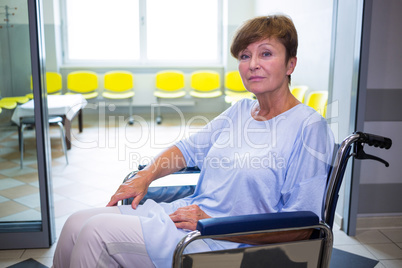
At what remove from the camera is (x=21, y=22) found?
2.32 meters

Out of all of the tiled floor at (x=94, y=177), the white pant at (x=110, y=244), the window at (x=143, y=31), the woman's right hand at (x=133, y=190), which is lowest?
the tiled floor at (x=94, y=177)

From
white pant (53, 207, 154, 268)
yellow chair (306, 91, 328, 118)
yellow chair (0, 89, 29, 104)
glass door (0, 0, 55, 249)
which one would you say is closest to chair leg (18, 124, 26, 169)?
glass door (0, 0, 55, 249)

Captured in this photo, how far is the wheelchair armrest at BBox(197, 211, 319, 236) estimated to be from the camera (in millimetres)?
1120

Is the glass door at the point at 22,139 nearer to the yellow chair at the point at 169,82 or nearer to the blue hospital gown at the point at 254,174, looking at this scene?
the blue hospital gown at the point at 254,174

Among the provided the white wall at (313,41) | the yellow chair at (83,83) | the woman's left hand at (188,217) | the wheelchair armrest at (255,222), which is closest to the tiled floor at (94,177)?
the yellow chair at (83,83)

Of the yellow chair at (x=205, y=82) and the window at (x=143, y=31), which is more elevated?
the window at (x=143, y=31)

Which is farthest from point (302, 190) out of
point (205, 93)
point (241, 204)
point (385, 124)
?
point (205, 93)

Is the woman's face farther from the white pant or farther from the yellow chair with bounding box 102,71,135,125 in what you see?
the yellow chair with bounding box 102,71,135,125

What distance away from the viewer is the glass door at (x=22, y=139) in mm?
2322

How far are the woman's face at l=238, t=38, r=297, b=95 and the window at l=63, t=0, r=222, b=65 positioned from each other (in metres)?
6.17

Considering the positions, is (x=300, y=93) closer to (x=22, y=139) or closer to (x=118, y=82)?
(x=22, y=139)

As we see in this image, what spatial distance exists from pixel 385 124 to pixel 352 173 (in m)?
0.42

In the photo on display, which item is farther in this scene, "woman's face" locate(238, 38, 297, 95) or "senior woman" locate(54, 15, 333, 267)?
"woman's face" locate(238, 38, 297, 95)

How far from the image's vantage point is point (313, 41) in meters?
4.41
